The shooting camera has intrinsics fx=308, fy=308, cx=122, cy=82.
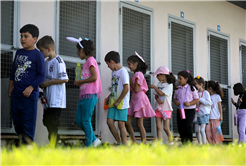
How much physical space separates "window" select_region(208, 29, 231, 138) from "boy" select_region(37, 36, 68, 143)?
4.34 metres

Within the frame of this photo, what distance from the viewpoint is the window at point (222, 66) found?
23.5ft

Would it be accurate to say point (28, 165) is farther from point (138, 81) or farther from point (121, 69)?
point (138, 81)

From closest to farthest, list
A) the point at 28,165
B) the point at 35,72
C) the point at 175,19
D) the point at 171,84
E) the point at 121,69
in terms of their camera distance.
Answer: the point at 28,165, the point at 35,72, the point at 121,69, the point at 171,84, the point at 175,19

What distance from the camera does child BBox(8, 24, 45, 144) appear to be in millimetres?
3033

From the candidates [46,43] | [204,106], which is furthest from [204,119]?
[46,43]

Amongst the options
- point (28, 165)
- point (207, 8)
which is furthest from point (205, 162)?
point (207, 8)

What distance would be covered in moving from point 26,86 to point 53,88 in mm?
506

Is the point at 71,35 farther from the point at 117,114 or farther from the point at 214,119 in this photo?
the point at 214,119

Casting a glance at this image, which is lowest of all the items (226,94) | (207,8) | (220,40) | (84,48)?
(226,94)

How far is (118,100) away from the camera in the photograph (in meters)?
3.92

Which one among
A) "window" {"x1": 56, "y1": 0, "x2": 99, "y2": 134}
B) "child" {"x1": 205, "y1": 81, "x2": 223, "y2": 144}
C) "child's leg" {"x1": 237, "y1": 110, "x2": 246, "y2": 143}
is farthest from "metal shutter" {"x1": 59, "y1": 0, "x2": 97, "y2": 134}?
"child's leg" {"x1": 237, "y1": 110, "x2": 246, "y2": 143}

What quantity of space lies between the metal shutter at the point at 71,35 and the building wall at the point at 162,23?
200mm

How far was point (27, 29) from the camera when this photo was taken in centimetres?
334

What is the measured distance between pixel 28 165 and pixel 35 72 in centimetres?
217
